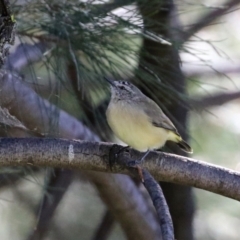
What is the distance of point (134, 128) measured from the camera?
182cm

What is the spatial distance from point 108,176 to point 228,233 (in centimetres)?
93

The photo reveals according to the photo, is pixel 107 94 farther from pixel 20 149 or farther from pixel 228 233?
pixel 228 233

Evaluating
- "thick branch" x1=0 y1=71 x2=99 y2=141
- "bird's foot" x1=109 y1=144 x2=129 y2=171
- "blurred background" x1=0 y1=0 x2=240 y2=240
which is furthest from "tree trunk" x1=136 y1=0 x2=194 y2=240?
"bird's foot" x1=109 y1=144 x2=129 y2=171

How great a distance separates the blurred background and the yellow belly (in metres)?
0.09

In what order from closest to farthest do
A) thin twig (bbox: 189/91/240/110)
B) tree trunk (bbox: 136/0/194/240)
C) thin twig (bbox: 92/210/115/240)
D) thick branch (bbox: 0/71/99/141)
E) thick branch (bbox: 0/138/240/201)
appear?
thick branch (bbox: 0/138/240/201) → thick branch (bbox: 0/71/99/141) → tree trunk (bbox: 136/0/194/240) → thin twig (bbox: 189/91/240/110) → thin twig (bbox: 92/210/115/240)

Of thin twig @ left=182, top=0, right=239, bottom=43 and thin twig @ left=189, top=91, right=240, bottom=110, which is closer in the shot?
thin twig @ left=182, top=0, right=239, bottom=43

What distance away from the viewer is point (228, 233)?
2922 mm

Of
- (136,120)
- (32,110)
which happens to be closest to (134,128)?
(136,120)

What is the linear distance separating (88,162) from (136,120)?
0.41m

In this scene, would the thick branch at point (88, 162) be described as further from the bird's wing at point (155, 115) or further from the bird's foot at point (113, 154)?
the bird's wing at point (155, 115)

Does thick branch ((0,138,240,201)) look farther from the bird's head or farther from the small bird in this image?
the bird's head

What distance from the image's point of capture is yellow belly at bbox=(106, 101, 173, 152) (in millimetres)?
1804

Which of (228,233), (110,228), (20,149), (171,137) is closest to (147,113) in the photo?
(171,137)

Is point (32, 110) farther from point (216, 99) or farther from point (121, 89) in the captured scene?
point (216, 99)
